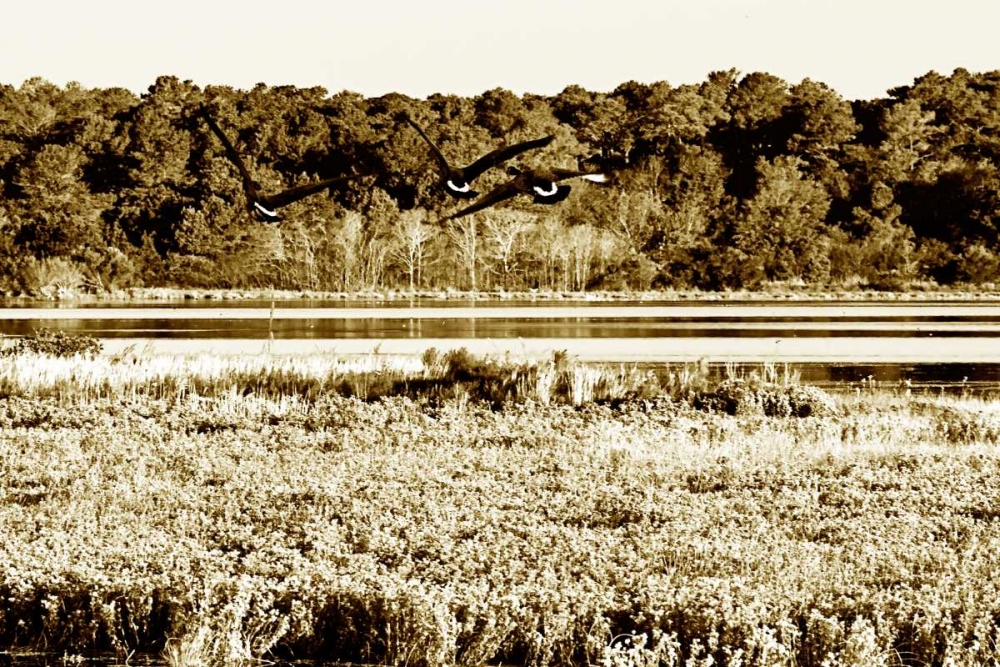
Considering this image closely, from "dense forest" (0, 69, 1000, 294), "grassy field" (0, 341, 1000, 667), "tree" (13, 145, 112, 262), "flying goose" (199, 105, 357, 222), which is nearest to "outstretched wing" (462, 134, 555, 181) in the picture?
"flying goose" (199, 105, 357, 222)

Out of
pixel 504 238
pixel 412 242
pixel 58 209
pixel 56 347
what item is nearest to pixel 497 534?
pixel 56 347

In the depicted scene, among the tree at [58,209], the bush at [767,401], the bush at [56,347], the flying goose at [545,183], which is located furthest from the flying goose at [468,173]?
the tree at [58,209]

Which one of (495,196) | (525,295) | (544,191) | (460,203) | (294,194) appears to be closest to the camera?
(544,191)

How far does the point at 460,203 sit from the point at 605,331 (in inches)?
1505

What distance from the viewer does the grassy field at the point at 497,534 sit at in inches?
347

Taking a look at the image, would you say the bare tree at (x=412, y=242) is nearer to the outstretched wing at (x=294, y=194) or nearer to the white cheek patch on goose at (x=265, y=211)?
the white cheek patch on goose at (x=265, y=211)

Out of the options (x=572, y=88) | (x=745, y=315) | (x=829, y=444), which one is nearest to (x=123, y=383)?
(x=829, y=444)

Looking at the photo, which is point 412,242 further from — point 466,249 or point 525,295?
point 525,295

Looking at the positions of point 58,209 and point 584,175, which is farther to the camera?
point 58,209

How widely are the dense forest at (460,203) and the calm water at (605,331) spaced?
11.9 metres

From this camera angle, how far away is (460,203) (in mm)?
85375

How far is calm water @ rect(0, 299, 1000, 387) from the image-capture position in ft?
118

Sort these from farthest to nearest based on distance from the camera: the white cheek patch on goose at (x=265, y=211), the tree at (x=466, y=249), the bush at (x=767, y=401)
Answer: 1. the tree at (x=466, y=249)
2. the bush at (x=767, y=401)
3. the white cheek patch on goose at (x=265, y=211)

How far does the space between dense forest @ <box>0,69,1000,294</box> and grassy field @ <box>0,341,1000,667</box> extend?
54.9 meters
